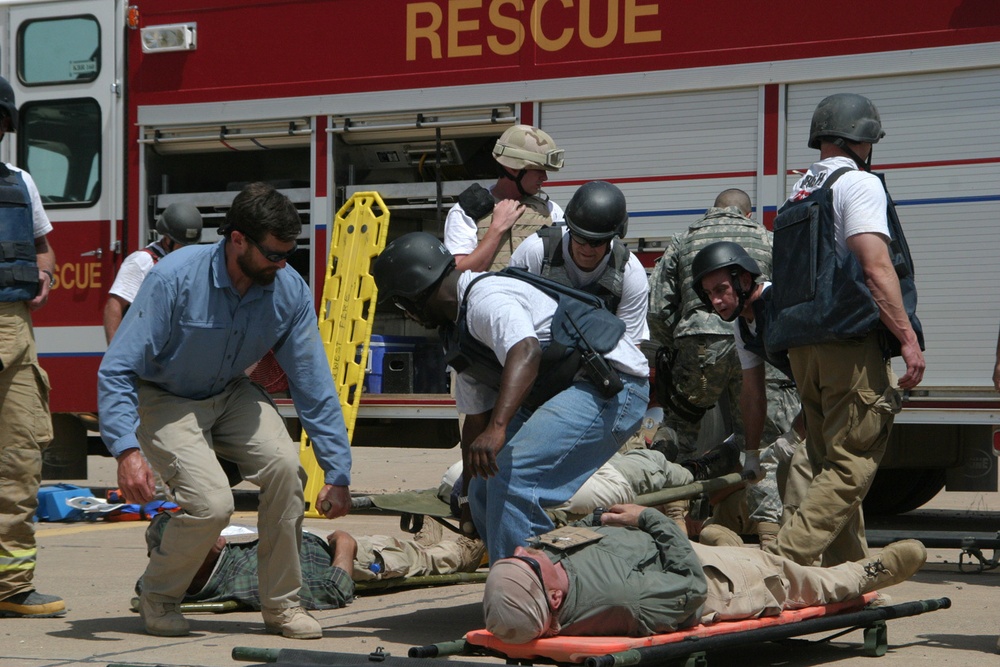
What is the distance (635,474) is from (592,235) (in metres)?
0.93

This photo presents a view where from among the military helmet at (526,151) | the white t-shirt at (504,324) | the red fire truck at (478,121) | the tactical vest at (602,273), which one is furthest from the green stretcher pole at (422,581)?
the red fire truck at (478,121)

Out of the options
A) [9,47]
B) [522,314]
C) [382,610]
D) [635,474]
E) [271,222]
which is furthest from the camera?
[9,47]

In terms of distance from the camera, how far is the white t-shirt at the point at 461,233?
664 cm

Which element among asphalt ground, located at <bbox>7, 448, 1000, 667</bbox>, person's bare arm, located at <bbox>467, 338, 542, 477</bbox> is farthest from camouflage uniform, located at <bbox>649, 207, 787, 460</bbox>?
person's bare arm, located at <bbox>467, 338, 542, 477</bbox>

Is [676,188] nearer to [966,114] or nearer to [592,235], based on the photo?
[966,114]

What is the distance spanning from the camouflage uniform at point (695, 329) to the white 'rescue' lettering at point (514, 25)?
200 cm

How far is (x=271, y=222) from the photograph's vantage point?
16.2 ft

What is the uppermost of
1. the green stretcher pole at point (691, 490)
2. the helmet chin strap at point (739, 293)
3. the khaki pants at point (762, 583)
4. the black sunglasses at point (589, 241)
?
the black sunglasses at point (589, 241)

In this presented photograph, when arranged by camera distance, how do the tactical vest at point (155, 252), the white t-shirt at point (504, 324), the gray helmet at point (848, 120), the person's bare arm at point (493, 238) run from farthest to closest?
the tactical vest at point (155, 252), the person's bare arm at point (493, 238), the gray helmet at point (848, 120), the white t-shirt at point (504, 324)

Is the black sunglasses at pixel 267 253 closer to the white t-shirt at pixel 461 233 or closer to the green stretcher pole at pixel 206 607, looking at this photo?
the green stretcher pole at pixel 206 607

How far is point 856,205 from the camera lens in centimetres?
513

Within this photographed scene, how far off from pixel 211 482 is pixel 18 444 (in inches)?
46.3

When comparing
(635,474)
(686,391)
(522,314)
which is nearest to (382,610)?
(635,474)

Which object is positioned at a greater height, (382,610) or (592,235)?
(592,235)
